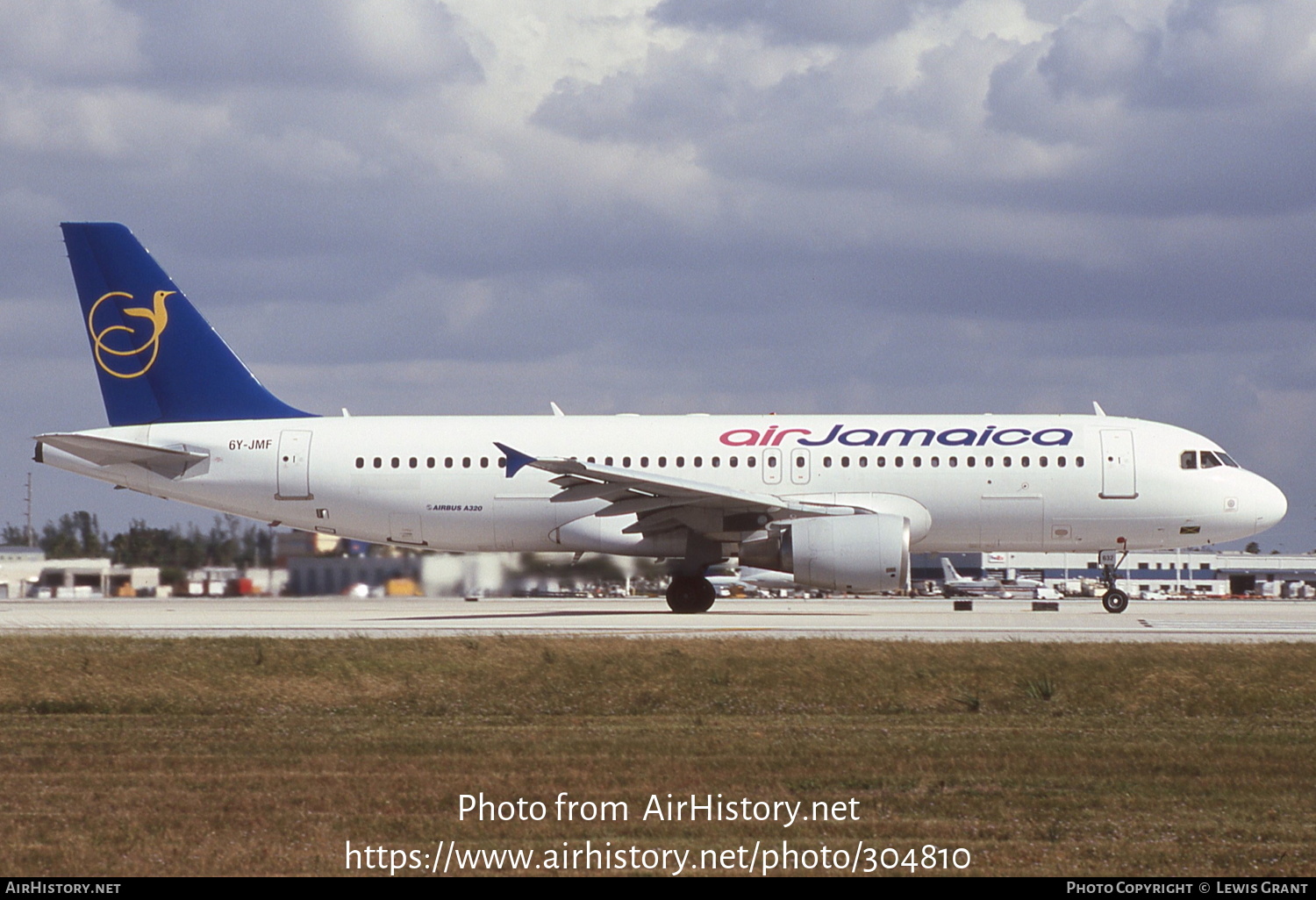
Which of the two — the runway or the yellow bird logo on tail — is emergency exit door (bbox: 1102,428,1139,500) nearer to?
the runway

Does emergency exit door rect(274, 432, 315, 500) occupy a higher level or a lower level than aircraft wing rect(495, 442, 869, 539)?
higher

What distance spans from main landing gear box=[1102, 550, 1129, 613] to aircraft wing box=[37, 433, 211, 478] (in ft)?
60.1

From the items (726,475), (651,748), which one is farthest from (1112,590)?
(651,748)

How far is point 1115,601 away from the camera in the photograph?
28797 millimetres

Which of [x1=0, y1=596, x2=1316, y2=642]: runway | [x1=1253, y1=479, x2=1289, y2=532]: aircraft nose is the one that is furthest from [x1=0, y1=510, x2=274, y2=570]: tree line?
[x1=1253, y1=479, x2=1289, y2=532]: aircraft nose

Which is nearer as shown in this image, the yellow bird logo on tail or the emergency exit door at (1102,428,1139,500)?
the emergency exit door at (1102,428,1139,500)

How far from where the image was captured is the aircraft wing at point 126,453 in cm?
2891

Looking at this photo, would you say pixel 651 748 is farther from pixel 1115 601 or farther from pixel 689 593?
pixel 1115 601

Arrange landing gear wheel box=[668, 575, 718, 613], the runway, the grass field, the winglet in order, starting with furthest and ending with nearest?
landing gear wheel box=[668, 575, 718, 613], the winglet, the runway, the grass field

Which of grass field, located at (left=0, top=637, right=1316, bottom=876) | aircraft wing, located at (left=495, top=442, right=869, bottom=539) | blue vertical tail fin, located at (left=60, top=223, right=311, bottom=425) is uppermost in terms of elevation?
blue vertical tail fin, located at (left=60, top=223, right=311, bottom=425)

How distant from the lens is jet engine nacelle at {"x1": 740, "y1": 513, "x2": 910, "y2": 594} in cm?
2566

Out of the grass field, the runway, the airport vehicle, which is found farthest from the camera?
the airport vehicle

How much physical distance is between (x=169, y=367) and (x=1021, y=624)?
1785 cm

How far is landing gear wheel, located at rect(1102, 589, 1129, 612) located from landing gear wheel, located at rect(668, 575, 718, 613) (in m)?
7.84
